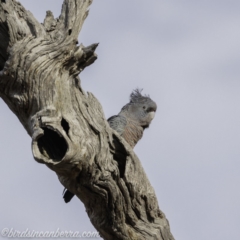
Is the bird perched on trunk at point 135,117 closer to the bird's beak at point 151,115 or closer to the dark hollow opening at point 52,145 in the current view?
the bird's beak at point 151,115

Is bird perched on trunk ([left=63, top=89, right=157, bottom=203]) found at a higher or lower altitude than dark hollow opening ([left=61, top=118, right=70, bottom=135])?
lower

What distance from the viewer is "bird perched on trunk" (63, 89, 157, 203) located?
7.49 metres

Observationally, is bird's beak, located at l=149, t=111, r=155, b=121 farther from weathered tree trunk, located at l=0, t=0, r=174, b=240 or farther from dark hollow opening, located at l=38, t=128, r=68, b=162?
dark hollow opening, located at l=38, t=128, r=68, b=162

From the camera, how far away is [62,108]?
4121 mm

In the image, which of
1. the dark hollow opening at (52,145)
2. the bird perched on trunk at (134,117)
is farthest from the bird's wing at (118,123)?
the dark hollow opening at (52,145)

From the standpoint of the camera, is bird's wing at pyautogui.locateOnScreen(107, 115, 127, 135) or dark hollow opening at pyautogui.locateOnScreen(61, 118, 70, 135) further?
bird's wing at pyautogui.locateOnScreen(107, 115, 127, 135)

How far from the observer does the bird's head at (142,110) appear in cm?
777

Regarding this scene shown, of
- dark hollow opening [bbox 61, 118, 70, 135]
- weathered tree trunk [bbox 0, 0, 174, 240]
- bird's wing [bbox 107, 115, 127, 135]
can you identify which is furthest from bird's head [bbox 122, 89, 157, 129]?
dark hollow opening [bbox 61, 118, 70, 135]

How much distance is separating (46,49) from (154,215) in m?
1.45

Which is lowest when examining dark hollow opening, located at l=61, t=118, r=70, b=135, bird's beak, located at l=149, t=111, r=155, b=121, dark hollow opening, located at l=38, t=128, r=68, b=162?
bird's beak, located at l=149, t=111, r=155, b=121

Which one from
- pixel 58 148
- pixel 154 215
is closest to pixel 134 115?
pixel 154 215

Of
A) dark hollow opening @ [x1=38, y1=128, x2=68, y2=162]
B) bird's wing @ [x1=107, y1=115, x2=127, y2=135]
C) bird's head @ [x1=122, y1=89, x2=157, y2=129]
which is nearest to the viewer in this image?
dark hollow opening @ [x1=38, y1=128, x2=68, y2=162]

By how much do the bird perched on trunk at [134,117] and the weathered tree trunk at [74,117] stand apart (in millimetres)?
3026

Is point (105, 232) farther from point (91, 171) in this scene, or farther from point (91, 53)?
Result: point (91, 53)
